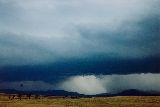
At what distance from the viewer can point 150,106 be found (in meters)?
98.1

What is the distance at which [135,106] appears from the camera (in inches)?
3816

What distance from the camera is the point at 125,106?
9512 centimetres

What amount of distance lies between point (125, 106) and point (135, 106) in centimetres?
379

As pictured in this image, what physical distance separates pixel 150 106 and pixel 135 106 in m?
4.97

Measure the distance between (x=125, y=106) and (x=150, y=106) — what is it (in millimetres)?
8679
